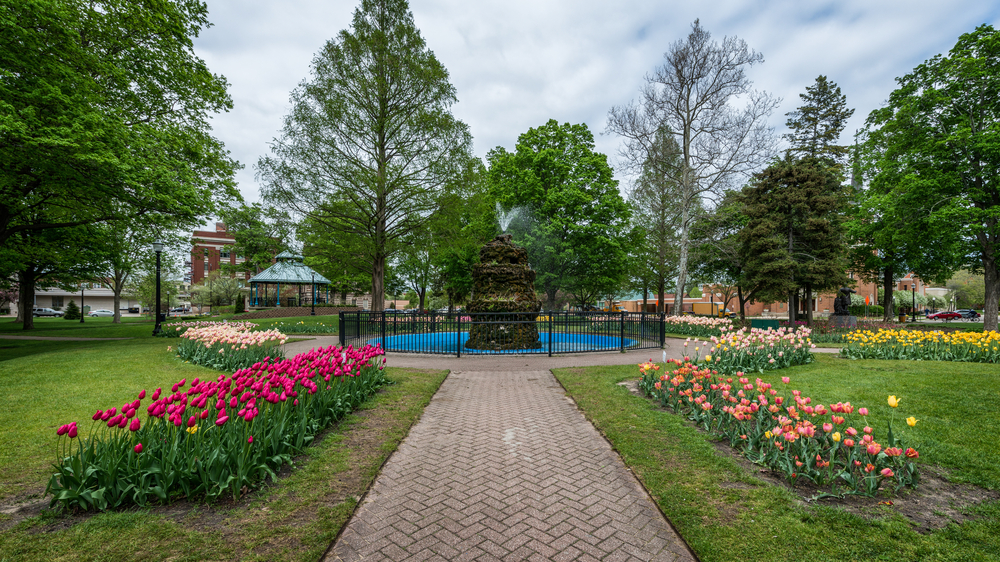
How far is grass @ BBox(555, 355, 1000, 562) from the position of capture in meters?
2.59

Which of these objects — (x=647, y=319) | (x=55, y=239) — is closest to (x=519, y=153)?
(x=647, y=319)

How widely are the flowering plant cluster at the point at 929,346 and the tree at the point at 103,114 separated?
19.7m

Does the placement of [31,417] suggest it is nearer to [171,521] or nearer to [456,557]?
[171,521]

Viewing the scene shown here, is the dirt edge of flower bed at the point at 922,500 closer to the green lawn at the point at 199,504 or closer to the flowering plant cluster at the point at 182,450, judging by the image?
the green lawn at the point at 199,504

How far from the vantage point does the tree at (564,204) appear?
25391 millimetres

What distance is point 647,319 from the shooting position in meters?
13.6

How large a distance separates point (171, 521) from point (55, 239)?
2142 cm

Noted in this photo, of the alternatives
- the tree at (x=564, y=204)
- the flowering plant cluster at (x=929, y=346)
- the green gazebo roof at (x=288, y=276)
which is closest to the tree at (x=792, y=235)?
the tree at (x=564, y=204)

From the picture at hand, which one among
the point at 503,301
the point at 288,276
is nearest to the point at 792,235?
the point at 503,301

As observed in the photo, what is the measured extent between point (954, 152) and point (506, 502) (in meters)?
25.8

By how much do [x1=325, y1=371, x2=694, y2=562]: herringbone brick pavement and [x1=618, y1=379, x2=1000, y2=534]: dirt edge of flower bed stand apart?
3.86ft

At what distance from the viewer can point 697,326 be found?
723 inches

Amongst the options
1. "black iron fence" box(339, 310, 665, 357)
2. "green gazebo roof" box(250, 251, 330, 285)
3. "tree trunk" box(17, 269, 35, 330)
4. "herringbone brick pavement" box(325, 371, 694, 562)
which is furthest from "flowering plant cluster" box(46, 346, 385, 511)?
"green gazebo roof" box(250, 251, 330, 285)

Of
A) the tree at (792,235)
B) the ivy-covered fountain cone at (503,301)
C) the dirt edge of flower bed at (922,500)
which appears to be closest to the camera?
the dirt edge of flower bed at (922,500)
